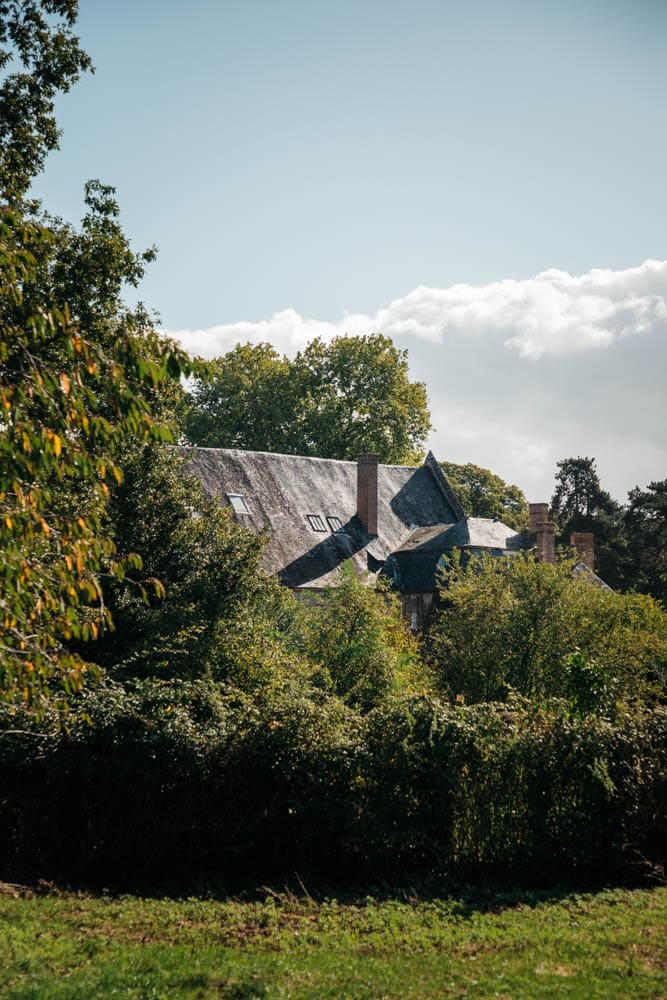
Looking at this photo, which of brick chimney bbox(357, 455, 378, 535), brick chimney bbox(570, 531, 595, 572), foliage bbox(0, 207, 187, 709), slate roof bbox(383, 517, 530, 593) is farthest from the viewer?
brick chimney bbox(570, 531, 595, 572)

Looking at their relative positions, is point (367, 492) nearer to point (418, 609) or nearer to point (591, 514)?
point (418, 609)

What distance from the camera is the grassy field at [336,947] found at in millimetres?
8398

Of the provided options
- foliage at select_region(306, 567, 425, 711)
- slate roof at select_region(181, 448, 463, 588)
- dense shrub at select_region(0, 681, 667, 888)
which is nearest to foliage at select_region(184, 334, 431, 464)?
slate roof at select_region(181, 448, 463, 588)

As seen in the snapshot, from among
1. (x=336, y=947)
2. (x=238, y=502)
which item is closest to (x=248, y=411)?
(x=238, y=502)

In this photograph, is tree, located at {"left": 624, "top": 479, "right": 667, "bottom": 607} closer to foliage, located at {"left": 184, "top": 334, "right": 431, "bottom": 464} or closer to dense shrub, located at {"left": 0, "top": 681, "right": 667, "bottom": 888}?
foliage, located at {"left": 184, "top": 334, "right": 431, "bottom": 464}

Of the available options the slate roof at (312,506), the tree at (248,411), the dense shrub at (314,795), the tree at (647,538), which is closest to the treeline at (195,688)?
the dense shrub at (314,795)

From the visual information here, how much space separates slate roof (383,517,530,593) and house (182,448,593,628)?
5cm

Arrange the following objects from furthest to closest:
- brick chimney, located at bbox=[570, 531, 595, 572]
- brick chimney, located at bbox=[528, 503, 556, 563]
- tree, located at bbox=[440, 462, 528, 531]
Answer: tree, located at bbox=[440, 462, 528, 531] → brick chimney, located at bbox=[570, 531, 595, 572] → brick chimney, located at bbox=[528, 503, 556, 563]

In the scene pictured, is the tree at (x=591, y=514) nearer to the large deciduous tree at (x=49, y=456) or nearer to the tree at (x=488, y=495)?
the tree at (x=488, y=495)

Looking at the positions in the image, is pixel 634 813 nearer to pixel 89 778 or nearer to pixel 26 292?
pixel 89 778

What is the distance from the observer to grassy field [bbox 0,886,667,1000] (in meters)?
8.40

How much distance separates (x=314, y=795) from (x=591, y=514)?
66251 mm

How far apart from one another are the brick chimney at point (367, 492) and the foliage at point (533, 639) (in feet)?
61.4

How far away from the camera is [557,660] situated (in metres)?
23.9
